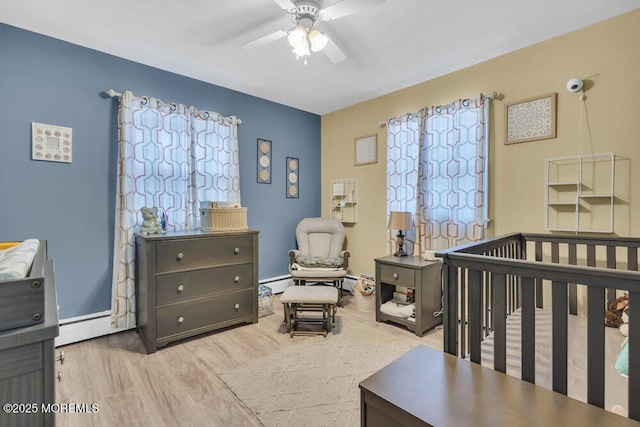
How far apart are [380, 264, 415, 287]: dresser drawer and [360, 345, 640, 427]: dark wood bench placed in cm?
154

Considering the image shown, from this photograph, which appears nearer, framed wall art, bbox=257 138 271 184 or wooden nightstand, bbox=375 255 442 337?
wooden nightstand, bbox=375 255 442 337

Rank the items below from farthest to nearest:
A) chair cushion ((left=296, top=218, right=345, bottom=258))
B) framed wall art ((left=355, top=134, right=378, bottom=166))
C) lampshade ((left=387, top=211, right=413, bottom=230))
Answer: chair cushion ((left=296, top=218, right=345, bottom=258))
framed wall art ((left=355, top=134, right=378, bottom=166))
lampshade ((left=387, top=211, right=413, bottom=230))

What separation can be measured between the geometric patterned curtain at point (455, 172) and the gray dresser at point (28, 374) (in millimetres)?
3117

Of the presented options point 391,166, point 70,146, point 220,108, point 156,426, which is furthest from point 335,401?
point 220,108

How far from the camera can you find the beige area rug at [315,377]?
5.78 feet

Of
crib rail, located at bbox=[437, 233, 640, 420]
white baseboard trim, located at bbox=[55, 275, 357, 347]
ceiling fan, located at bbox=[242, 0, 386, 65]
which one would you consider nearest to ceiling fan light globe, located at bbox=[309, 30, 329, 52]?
ceiling fan, located at bbox=[242, 0, 386, 65]

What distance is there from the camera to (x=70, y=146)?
257cm

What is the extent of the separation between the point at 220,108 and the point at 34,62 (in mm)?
1575

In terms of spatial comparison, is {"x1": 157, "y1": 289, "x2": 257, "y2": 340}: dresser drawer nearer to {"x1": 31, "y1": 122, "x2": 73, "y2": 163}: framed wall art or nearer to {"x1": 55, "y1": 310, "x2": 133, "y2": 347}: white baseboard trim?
{"x1": 55, "y1": 310, "x2": 133, "y2": 347}: white baseboard trim

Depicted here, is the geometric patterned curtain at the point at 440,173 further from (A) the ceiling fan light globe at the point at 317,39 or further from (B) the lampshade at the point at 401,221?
(A) the ceiling fan light globe at the point at 317,39

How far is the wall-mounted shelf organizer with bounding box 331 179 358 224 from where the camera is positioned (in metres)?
4.13

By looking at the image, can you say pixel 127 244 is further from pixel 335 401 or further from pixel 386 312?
pixel 386 312

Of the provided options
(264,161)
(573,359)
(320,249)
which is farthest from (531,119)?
(264,161)

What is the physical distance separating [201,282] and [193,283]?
72mm
